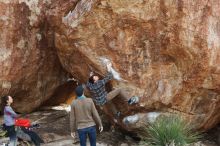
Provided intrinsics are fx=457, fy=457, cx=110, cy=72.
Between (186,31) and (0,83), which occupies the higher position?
(186,31)

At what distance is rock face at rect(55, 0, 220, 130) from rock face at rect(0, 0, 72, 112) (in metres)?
0.91

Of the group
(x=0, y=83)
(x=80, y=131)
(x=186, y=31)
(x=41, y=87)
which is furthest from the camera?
(x=41, y=87)

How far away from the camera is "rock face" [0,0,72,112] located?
1192 cm

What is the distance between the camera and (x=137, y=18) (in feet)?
35.8

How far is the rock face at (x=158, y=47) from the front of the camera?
10484mm

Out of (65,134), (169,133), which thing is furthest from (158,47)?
(65,134)

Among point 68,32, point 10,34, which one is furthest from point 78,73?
point 10,34

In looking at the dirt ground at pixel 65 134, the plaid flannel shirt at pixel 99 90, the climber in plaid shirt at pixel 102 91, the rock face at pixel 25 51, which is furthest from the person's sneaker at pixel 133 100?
the rock face at pixel 25 51

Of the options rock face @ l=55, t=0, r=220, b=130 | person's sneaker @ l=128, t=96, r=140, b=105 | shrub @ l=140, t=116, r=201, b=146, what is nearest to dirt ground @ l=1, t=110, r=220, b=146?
rock face @ l=55, t=0, r=220, b=130

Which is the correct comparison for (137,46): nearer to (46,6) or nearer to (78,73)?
(78,73)

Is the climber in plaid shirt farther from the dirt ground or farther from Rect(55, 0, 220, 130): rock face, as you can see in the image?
the dirt ground

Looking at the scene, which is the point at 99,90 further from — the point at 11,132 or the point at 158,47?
the point at 11,132

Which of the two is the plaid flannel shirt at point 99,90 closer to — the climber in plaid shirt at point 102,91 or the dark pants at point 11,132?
the climber in plaid shirt at point 102,91

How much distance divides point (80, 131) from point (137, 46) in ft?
9.35
